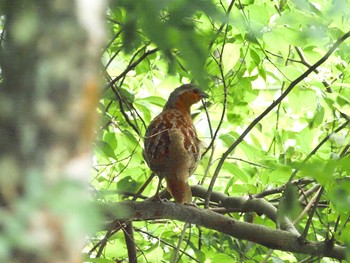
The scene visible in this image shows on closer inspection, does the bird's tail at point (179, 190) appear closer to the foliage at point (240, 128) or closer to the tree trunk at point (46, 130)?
the foliage at point (240, 128)

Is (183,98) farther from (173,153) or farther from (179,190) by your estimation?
(179,190)

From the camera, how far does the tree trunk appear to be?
2.57ft

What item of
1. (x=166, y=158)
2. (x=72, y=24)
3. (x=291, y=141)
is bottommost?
(x=72, y=24)

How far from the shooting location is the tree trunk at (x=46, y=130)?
78 cm

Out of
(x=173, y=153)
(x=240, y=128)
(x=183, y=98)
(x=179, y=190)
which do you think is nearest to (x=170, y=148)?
(x=173, y=153)

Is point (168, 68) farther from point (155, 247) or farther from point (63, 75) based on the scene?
point (155, 247)

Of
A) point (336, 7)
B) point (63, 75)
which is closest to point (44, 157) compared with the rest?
point (63, 75)

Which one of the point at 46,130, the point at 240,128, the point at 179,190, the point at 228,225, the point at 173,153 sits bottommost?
Result: the point at 46,130

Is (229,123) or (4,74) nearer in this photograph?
(4,74)

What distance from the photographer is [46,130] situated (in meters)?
0.80

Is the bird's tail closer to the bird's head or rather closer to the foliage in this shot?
the foliage

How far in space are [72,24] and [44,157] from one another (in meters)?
0.15

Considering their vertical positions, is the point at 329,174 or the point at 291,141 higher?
the point at 291,141

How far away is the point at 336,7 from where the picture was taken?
4.15 ft
